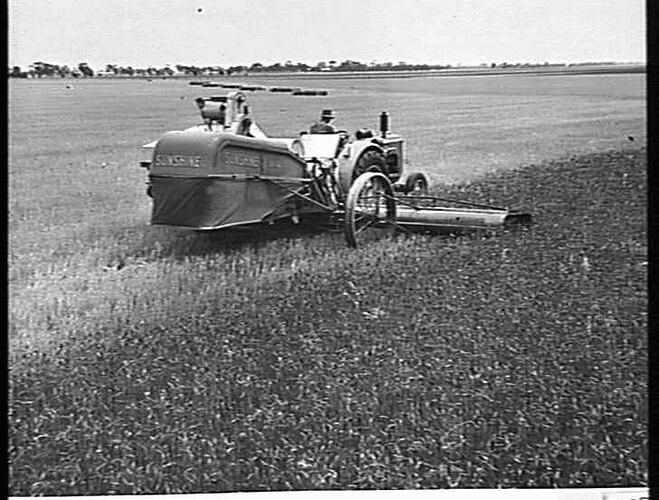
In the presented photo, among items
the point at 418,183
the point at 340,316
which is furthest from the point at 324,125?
the point at 340,316

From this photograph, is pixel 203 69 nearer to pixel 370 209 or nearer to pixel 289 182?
pixel 289 182

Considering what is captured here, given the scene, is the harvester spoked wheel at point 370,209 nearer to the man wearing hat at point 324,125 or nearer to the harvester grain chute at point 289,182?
the harvester grain chute at point 289,182

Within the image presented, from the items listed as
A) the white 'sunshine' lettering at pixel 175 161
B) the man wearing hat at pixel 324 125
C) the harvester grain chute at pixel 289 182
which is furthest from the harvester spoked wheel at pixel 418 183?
the white 'sunshine' lettering at pixel 175 161

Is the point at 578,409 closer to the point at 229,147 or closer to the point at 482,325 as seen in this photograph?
the point at 482,325

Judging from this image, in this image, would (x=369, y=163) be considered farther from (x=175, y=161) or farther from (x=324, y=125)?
(x=175, y=161)

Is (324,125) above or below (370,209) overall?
above

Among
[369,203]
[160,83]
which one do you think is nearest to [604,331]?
[369,203]

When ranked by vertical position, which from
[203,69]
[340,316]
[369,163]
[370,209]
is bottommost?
[340,316]
